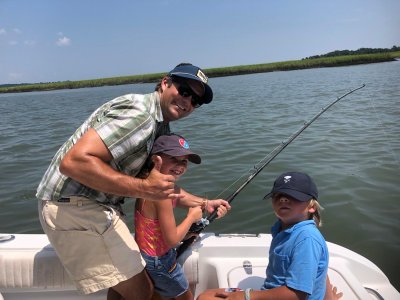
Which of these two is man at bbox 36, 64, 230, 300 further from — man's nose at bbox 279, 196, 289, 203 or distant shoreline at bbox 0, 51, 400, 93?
distant shoreline at bbox 0, 51, 400, 93

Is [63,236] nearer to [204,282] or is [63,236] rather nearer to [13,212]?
[204,282]

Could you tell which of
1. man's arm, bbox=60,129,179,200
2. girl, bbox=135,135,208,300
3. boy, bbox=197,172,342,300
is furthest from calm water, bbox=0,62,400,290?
man's arm, bbox=60,129,179,200

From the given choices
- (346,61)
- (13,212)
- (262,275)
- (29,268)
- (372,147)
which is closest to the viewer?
(29,268)

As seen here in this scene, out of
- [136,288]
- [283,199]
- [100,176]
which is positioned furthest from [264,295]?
[100,176]

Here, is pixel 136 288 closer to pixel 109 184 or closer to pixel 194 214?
pixel 194 214

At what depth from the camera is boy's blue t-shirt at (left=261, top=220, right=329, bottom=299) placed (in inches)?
74.3

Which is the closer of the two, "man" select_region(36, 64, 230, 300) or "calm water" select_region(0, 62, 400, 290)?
"man" select_region(36, 64, 230, 300)

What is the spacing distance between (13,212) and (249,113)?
34.4ft

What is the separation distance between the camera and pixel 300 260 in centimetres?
190

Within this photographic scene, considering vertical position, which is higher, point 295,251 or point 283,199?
point 283,199

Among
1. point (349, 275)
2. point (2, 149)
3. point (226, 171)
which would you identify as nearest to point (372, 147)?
point (226, 171)

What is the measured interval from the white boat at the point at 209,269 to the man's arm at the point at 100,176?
3.54ft

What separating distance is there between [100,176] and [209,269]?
1.55m

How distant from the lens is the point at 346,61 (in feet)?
193
